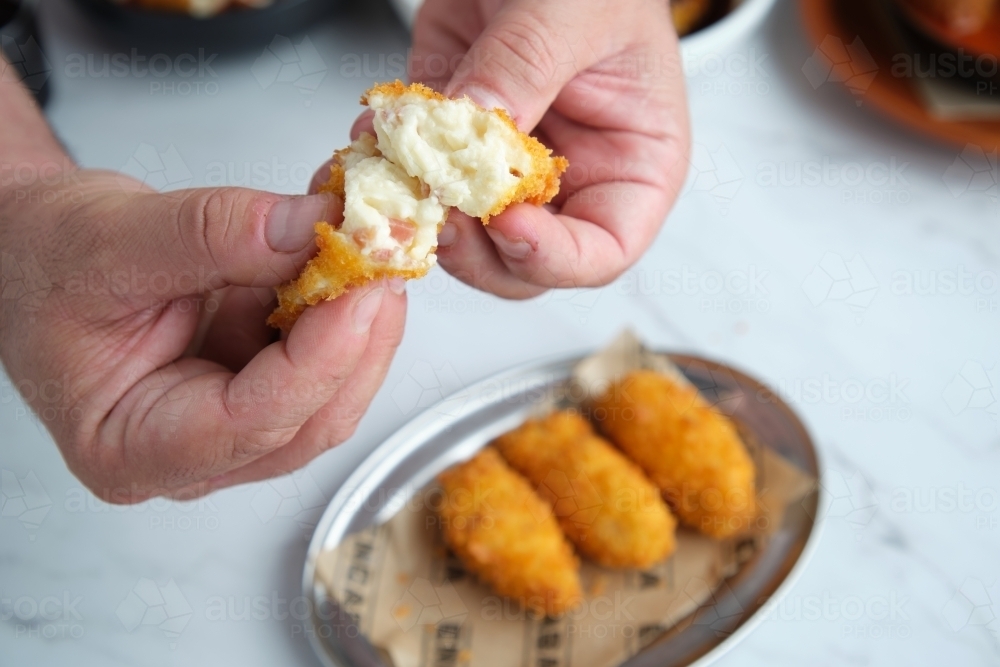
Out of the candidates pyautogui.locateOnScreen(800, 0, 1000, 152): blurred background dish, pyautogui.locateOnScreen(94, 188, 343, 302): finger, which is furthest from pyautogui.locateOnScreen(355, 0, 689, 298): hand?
pyautogui.locateOnScreen(800, 0, 1000, 152): blurred background dish

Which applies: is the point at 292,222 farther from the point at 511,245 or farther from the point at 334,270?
the point at 511,245

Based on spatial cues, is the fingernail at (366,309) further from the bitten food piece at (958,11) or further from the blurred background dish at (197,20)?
the bitten food piece at (958,11)

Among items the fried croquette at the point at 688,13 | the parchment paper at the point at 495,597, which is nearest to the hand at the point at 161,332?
the parchment paper at the point at 495,597

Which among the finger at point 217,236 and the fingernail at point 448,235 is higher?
the finger at point 217,236

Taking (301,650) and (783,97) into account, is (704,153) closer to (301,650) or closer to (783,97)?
(783,97)

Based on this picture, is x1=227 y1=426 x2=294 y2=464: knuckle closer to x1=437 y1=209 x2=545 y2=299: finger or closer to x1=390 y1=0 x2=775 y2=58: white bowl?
x1=437 y1=209 x2=545 y2=299: finger
